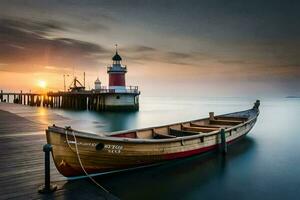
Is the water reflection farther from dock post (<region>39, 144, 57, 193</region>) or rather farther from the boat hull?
dock post (<region>39, 144, 57, 193</region>)

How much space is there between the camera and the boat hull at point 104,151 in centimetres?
599

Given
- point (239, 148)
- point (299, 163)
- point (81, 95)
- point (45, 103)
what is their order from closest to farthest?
point (299, 163) → point (239, 148) → point (81, 95) → point (45, 103)

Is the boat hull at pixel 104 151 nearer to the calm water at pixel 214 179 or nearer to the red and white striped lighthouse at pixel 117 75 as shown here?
the calm water at pixel 214 179

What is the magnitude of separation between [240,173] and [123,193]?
5.31 meters

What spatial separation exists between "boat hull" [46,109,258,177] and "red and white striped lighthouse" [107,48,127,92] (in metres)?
33.2

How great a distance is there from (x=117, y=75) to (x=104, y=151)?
3575 centimetres

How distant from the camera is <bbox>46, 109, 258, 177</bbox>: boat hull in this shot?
236 inches

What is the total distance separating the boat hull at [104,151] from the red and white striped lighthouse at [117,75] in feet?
109

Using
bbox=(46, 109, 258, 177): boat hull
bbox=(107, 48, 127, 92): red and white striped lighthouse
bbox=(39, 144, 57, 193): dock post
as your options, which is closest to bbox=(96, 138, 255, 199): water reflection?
bbox=(46, 109, 258, 177): boat hull

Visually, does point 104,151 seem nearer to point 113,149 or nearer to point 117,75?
point 113,149

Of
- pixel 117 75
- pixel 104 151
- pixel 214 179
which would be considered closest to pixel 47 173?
pixel 104 151

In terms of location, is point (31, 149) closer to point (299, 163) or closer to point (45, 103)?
point (299, 163)

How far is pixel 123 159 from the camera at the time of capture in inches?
286

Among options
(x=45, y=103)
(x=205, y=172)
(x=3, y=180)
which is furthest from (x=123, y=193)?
(x=45, y=103)
